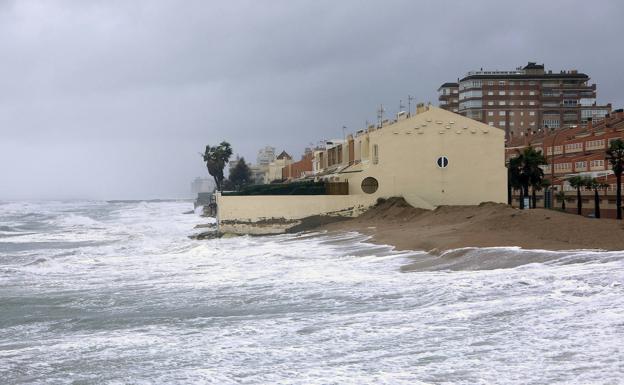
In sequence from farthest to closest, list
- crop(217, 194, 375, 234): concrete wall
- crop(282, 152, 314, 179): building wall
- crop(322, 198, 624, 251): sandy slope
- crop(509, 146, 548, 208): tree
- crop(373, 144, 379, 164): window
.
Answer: crop(282, 152, 314, 179): building wall < crop(509, 146, 548, 208): tree < crop(373, 144, 379, 164): window < crop(217, 194, 375, 234): concrete wall < crop(322, 198, 624, 251): sandy slope

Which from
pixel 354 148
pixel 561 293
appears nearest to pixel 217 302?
pixel 561 293

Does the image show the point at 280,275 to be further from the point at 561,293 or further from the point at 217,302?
the point at 561,293

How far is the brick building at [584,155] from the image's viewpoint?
58.0m

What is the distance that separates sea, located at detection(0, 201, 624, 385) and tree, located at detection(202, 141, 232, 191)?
7523cm

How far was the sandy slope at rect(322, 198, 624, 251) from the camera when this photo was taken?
A: 2022 centimetres

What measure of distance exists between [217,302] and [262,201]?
24471 millimetres

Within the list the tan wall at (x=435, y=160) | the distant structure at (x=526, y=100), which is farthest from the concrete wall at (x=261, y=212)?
the distant structure at (x=526, y=100)

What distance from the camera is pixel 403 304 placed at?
44.8ft

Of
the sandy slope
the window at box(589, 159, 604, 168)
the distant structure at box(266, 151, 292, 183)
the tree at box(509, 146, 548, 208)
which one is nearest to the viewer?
the sandy slope

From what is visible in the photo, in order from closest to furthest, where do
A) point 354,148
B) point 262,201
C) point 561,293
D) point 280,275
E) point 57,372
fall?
point 57,372 → point 561,293 → point 280,275 → point 262,201 → point 354,148

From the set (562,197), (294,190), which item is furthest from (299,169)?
(294,190)

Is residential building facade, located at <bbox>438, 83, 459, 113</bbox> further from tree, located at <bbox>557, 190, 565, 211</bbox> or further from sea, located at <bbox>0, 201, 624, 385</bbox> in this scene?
sea, located at <bbox>0, 201, 624, 385</bbox>

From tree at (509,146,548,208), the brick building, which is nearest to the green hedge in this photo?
tree at (509,146,548,208)

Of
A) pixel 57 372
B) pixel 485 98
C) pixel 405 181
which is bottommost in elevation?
pixel 57 372
